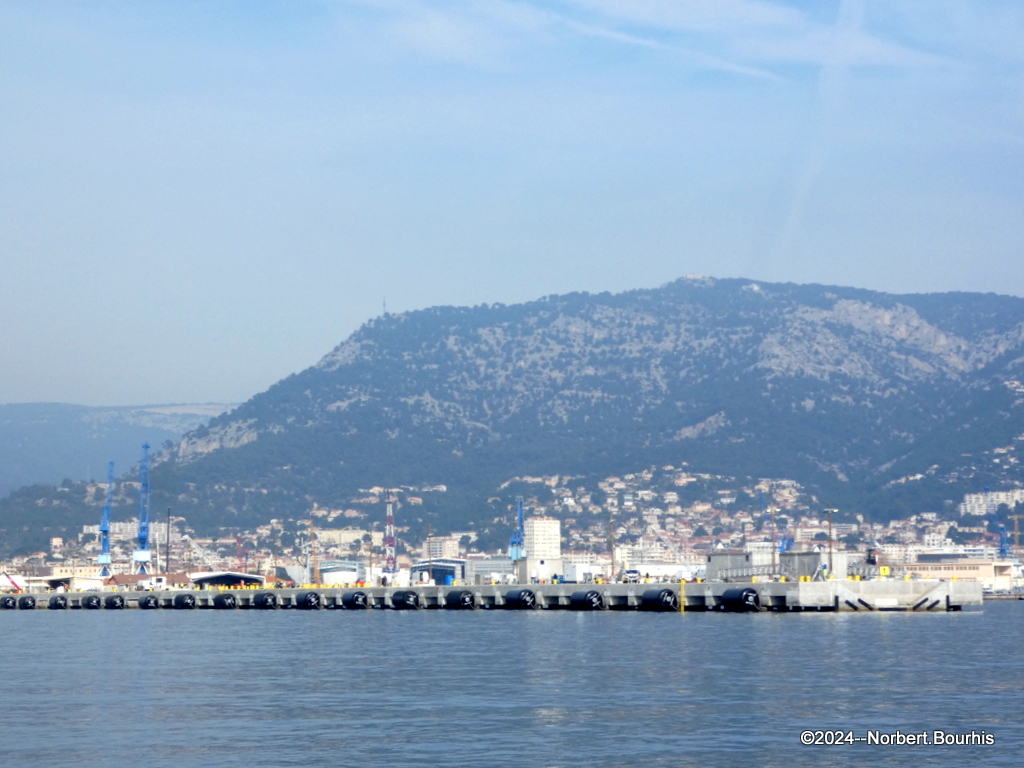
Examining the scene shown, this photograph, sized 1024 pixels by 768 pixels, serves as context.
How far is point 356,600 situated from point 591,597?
101 feet

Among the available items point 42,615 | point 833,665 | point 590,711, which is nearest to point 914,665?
point 833,665

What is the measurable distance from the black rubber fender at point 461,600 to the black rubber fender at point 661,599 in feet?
73.7

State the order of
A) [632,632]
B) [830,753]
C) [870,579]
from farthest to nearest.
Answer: [870,579], [632,632], [830,753]

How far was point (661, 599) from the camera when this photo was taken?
11856 centimetres

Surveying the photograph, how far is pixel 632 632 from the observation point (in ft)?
291

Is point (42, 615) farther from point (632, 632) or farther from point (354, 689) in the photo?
point (354, 689)

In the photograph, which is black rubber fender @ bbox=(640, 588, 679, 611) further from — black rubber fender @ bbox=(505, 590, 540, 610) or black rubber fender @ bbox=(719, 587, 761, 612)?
black rubber fender @ bbox=(505, 590, 540, 610)

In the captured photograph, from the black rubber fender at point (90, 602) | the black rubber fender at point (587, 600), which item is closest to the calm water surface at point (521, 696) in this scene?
the black rubber fender at point (587, 600)

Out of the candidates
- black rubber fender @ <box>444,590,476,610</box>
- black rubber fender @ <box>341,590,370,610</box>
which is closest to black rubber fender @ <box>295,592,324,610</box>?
black rubber fender @ <box>341,590,370,610</box>

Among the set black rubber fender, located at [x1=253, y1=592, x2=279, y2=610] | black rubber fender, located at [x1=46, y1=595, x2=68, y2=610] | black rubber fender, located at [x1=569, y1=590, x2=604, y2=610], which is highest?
black rubber fender, located at [x1=569, y1=590, x2=604, y2=610]

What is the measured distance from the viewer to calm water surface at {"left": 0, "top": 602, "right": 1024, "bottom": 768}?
41.4 metres

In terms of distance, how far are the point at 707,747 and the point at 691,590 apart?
253 feet

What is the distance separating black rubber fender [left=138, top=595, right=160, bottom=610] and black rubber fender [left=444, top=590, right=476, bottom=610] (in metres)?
38.8

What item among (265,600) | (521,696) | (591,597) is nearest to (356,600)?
(265,600)
